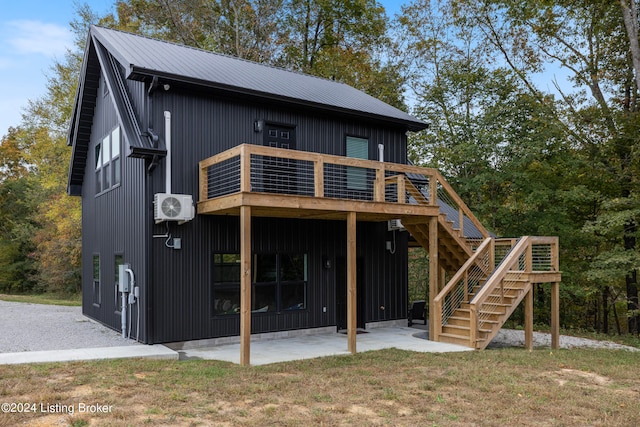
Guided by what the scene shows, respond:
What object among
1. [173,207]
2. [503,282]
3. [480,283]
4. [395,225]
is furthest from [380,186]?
[173,207]

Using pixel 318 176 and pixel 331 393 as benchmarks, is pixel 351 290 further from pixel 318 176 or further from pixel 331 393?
pixel 331 393

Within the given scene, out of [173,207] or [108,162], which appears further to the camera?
[108,162]

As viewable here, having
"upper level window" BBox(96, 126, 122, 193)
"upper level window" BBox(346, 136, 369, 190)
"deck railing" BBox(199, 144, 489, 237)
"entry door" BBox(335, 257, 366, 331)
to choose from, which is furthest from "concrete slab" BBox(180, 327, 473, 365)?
"upper level window" BBox(96, 126, 122, 193)

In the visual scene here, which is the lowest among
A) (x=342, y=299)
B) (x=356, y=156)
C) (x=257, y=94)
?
(x=342, y=299)

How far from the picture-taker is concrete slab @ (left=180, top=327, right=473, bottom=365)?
9.56m

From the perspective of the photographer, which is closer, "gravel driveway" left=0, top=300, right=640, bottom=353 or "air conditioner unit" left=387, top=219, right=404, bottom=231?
"gravel driveway" left=0, top=300, right=640, bottom=353

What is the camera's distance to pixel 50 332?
457 inches

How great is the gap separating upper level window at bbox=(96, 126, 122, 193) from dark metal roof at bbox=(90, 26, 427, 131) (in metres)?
2.08

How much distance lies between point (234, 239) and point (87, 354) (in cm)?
374

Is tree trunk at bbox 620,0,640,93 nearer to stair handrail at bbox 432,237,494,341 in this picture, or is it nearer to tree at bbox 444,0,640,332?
tree at bbox 444,0,640,332

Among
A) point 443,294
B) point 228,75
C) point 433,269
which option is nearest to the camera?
point 443,294

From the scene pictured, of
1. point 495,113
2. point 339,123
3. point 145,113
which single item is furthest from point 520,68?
point 145,113

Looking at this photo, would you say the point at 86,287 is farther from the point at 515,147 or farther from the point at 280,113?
the point at 515,147

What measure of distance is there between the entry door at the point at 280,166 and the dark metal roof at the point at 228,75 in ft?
2.66
